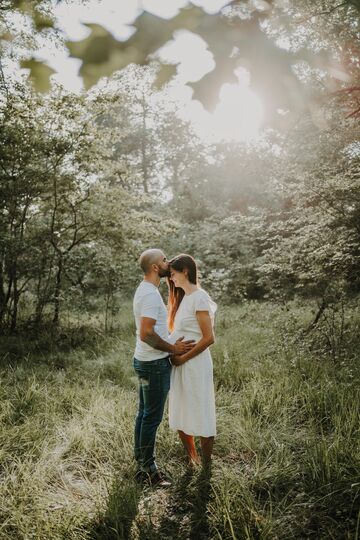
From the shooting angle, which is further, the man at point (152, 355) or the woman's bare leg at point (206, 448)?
the woman's bare leg at point (206, 448)

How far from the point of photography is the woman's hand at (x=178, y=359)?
125 inches

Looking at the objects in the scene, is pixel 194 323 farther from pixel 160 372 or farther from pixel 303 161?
pixel 303 161

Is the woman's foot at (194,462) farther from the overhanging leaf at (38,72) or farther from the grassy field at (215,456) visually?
the overhanging leaf at (38,72)

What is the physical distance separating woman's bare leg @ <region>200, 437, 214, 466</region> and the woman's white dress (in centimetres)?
12

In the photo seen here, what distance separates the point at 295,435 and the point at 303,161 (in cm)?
413

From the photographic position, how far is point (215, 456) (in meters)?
3.61

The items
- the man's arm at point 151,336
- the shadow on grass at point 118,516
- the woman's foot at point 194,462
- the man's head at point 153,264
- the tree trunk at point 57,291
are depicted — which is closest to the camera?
the shadow on grass at point 118,516

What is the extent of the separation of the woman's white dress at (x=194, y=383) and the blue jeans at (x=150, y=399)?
15cm

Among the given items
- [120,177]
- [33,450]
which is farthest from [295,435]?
[120,177]

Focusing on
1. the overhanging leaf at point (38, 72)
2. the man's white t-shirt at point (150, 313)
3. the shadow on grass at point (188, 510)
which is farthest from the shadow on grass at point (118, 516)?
the overhanging leaf at point (38, 72)

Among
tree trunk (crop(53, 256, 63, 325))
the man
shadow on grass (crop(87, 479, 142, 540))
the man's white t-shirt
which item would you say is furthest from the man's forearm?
tree trunk (crop(53, 256, 63, 325))

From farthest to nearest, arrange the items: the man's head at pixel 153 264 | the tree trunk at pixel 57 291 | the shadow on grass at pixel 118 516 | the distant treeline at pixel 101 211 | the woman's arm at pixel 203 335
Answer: the tree trunk at pixel 57 291 < the distant treeline at pixel 101 211 < the man's head at pixel 153 264 < the woman's arm at pixel 203 335 < the shadow on grass at pixel 118 516

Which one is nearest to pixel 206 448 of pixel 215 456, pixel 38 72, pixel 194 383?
pixel 215 456

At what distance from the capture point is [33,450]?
12.1 feet
